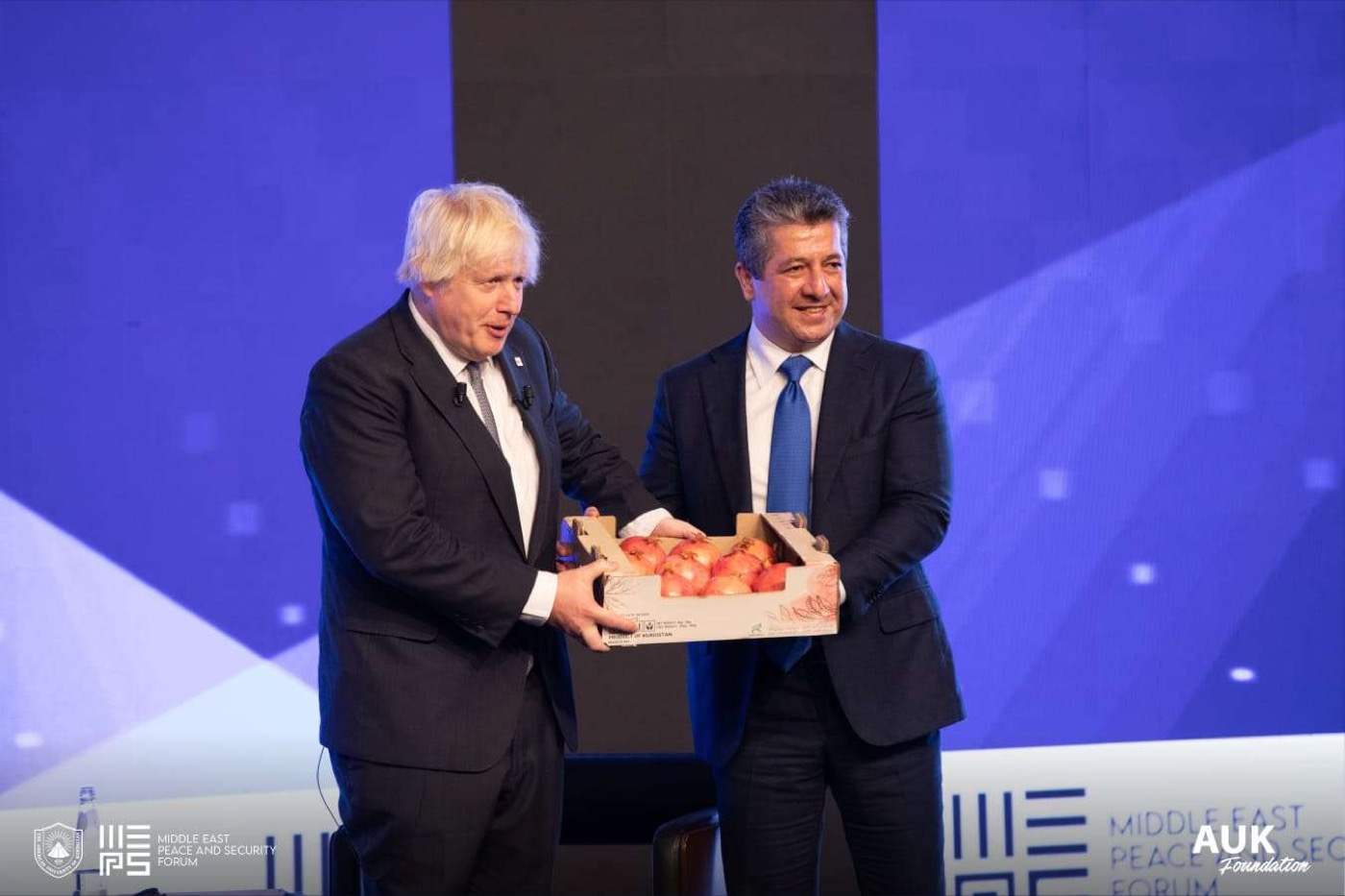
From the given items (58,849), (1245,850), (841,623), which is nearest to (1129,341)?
(1245,850)

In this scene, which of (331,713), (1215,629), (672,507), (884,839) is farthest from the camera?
(1215,629)

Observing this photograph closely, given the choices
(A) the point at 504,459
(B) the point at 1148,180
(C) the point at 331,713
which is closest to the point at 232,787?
(C) the point at 331,713

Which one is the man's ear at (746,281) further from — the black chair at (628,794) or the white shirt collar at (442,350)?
the black chair at (628,794)

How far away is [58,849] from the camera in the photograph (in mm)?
4105

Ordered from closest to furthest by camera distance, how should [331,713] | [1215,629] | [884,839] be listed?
[331,713]
[884,839]
[1215,629]

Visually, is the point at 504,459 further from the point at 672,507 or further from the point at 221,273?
the point at 221,273

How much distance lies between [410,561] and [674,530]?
569 millimetres

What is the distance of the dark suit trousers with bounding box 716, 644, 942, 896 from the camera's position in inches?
102

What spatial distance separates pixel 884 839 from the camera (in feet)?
8.61

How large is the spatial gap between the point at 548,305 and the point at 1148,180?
185cm

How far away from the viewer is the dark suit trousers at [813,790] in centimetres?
260

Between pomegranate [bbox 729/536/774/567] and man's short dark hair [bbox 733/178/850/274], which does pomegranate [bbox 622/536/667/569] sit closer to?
pomegranate [bbox 729/536/774/567]

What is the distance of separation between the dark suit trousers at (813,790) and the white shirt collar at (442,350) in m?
Result: 0.78

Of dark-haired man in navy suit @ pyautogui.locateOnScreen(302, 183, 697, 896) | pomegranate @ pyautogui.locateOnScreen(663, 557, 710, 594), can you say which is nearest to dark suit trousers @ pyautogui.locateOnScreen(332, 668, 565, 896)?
dark-haired man in navy suit @ pyautogui.locateOnScreen(302, 183, 697, 896)
